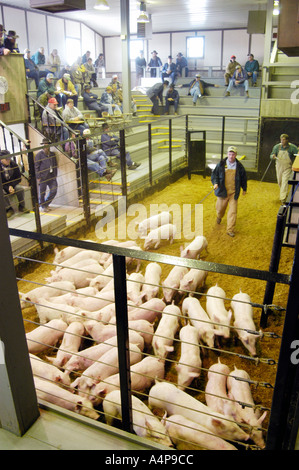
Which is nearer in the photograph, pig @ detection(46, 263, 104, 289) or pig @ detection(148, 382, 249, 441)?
pig @ detection(148, 382, 249, 441)

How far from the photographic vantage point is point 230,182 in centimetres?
705

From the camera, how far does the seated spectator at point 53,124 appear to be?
8730 millimetres

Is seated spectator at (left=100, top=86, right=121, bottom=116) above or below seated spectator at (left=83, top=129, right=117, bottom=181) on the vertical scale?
above

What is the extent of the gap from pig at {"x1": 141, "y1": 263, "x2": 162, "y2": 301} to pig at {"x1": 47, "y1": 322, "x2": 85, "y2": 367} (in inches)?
33.4

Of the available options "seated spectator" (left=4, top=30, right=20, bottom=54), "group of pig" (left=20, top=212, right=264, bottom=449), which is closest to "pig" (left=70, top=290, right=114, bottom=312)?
"group of pig" (left=20, top=212, right=264, bottom=449)

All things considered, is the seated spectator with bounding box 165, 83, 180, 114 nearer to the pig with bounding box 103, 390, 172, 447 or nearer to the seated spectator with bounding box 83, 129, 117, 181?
the seated spectator with bounding box 83, 129, 117, 181

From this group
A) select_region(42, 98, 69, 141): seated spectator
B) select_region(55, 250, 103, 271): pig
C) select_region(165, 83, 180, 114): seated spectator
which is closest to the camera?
select_region(55, 250, 103, 271): pig

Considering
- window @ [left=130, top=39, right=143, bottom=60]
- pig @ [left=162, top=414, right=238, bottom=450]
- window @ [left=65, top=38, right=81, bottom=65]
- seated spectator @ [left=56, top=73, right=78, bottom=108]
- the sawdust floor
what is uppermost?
window @ [left=130, top=39, right=143, bottom=60]

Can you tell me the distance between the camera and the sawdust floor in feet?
12.1

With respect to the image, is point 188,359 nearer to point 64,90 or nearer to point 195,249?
point 195,249

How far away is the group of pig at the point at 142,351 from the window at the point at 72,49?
16456 millimetres

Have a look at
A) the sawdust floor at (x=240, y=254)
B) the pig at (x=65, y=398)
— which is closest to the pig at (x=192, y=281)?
the sawdust floor at (x=240, y=254)

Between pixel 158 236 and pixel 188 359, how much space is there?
10.6 ft
